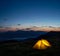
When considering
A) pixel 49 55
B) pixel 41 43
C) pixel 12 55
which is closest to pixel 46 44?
pixel 41 43

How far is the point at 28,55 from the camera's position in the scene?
20.9 metres

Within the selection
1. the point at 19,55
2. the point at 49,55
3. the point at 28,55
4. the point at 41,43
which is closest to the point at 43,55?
the point at 49,55

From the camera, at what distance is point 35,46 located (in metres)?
26.7

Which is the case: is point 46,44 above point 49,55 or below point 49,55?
above

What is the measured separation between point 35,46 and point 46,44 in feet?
7.81

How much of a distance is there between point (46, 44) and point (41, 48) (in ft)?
5.66

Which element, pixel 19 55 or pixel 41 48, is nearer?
pixel 19 55

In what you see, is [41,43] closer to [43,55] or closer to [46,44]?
[46,44]

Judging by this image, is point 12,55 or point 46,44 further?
point 46,44

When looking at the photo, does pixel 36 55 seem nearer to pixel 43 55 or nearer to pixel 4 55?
pixel 43 55

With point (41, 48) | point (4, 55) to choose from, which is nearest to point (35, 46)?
point (41, 48)

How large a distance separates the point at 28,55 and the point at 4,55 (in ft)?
13.3

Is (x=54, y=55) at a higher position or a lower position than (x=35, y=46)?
lower

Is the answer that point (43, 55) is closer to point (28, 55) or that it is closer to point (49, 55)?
point (49, 55)
